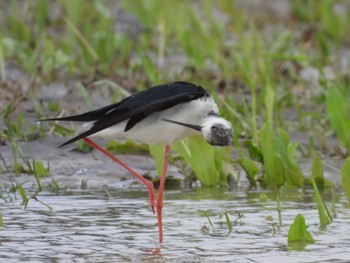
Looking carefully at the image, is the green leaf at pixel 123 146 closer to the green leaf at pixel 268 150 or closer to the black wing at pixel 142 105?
the green leaf at pixel 268 150

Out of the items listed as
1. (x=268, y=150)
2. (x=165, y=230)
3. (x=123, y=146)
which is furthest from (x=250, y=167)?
(x=165, y=230)

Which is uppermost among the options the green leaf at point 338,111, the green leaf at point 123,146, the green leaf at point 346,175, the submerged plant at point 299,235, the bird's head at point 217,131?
the green leaf at point 338,111

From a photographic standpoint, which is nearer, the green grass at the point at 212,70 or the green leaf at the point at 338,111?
the green grass at the point at 212,70

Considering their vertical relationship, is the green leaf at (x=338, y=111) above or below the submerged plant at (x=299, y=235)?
above

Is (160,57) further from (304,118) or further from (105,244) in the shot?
(105,244)

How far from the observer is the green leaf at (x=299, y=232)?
4.35 metres

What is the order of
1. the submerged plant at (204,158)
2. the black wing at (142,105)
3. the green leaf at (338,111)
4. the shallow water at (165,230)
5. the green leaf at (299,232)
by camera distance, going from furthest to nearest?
the green leaf at (338,111) → the submerged plant at (204,158) → the black wing at (142,105) → the green leaf at (299,232) → the shallow water at (165,230)

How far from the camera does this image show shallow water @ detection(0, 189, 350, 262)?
4.19 m

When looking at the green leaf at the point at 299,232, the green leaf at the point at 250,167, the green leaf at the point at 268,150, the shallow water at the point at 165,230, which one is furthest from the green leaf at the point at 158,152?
the green leaf at the point at 299,232

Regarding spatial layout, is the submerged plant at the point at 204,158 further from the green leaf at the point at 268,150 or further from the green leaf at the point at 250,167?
the green leaf at the point at 268,150

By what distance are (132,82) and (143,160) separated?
2352mm

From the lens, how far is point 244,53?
916 centimetres

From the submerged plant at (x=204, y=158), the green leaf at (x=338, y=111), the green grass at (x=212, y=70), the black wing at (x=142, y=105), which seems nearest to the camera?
the black wing at (x=142, y=105)

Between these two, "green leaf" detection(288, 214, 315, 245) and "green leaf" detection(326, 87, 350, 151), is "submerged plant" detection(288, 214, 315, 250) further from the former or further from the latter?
"green leaf" detection(326, 87, 350, 151)
